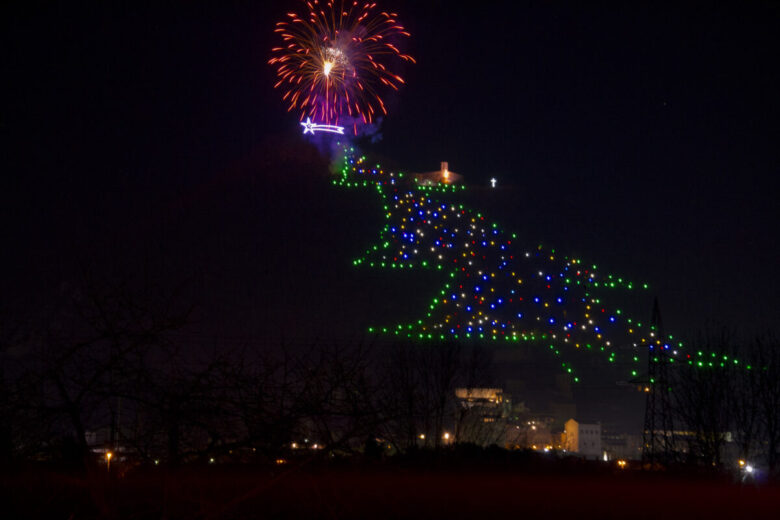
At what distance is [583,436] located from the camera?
34.6 metres

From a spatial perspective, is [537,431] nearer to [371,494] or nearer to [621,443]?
[621,443]

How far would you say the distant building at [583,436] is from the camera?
109ft

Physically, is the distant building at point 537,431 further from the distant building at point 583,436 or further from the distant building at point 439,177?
the distant building at point 439,177

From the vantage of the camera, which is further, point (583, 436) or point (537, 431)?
point (583, 436)

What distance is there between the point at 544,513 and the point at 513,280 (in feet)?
63.9

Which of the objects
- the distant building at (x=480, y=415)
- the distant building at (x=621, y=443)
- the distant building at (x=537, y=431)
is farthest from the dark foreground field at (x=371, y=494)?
the distant building at (x=621, y=443)

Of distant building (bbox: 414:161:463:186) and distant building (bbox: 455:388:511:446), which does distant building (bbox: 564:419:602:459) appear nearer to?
distant building (bbox: 455:388:511:446)

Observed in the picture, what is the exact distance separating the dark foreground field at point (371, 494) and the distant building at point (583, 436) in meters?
19.5

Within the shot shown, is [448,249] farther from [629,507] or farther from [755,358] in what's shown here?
[629,507]

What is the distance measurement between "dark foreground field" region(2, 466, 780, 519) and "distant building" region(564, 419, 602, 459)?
64.0 ft

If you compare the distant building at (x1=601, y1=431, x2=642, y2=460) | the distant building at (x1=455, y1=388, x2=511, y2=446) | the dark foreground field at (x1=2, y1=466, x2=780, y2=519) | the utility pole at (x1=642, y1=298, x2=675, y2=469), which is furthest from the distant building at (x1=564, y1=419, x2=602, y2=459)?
the dark foreground field at (x1=2, y1=466, x2=780, y2=519)

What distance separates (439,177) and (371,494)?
94.3ft

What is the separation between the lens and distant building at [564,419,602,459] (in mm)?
33344

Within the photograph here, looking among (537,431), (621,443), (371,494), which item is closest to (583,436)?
(621,443)
